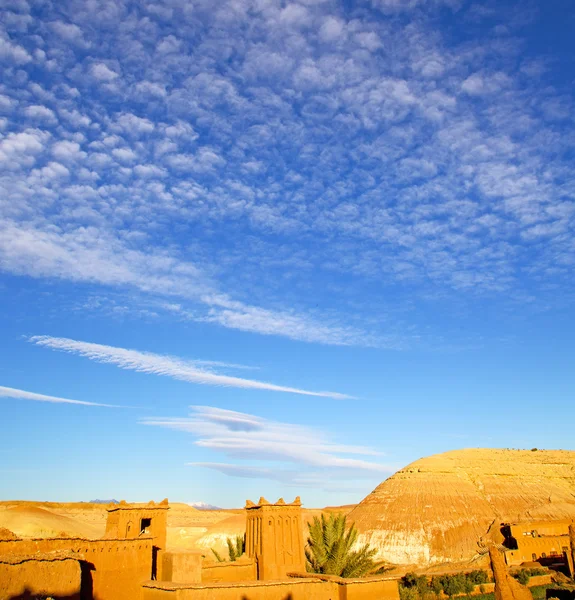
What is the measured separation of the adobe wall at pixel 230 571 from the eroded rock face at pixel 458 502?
31.9m

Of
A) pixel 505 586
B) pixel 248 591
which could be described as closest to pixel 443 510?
pixel 505 586

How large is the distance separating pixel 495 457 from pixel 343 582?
2218 inches

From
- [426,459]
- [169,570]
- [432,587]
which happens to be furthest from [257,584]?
[426,459]

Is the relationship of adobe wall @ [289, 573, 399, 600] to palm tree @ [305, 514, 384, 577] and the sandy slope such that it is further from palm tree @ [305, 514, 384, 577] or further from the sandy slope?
the sandy slope

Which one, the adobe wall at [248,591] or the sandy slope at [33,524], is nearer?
the adobe wall at [248,591]

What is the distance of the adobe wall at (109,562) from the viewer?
1331 cm

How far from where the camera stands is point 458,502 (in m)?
52.0

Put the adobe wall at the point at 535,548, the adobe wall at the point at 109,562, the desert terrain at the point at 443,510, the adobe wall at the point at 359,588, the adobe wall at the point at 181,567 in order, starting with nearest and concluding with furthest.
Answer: the adobe wall at the point at 109,562
the adobe wall at the point at 181,567
the adobe wall at the point at 359,588
the adobe wall at the point at 535,548
the desert terrain at the point at 443,510

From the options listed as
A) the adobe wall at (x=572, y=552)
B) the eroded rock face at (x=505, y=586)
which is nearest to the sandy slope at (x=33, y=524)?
the eroded rock face at (x=505, y=586)

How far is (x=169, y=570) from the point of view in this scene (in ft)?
46.5

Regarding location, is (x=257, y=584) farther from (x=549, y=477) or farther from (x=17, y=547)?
(x=549, y=477)

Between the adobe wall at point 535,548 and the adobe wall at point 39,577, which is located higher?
the adobe wall at point 39,577

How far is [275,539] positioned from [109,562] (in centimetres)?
632

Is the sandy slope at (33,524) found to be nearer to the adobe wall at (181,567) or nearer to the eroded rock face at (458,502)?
the adobe wall at (181,567)
